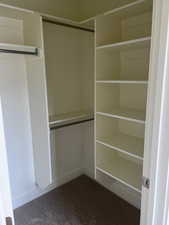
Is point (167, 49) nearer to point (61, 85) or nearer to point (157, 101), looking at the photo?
point (157, 101)

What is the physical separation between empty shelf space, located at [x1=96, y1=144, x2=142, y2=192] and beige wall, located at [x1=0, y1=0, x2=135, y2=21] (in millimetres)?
1688

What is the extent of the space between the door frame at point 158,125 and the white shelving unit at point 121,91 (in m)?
0.80

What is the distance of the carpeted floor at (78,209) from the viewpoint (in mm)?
1957

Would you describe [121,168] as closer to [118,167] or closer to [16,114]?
[118,167]

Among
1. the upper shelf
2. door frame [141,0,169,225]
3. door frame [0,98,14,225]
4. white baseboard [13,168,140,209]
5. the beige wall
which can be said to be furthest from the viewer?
white baseboard [13,168,140,209]

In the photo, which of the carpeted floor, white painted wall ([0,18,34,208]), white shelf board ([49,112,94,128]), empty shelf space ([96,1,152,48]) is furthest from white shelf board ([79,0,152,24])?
the carpeted floor

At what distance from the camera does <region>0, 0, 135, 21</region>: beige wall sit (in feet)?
6.40

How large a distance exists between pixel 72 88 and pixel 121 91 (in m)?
0.72

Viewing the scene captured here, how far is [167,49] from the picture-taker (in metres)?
0.73

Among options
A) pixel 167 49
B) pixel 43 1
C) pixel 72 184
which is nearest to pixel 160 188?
pixel 167 49

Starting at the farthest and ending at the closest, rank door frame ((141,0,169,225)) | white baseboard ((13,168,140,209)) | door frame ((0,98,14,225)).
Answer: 1. white baseboard ((13,168,140,209))
2. door frame ((141,0,169,225))
3. door frame ((0,98,14,225))

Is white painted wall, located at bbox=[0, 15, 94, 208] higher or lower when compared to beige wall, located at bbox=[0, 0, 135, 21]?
lower

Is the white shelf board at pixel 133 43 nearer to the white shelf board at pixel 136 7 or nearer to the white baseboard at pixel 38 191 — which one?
the white shelf board at pixel 136 7

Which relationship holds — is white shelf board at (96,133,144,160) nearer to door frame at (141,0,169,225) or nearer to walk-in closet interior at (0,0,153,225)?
walk-in closet interior at (0,0,153,225)
